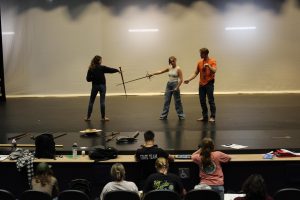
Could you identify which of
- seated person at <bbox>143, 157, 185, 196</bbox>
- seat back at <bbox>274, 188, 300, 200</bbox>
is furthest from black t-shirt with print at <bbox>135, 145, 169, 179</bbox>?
seat back at <bbox>274, 188, 300, 200</bbox>

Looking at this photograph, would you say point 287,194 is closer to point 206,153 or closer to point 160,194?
point 160,194

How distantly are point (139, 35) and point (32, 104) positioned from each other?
4710mm

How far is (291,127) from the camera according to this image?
9.69 metres

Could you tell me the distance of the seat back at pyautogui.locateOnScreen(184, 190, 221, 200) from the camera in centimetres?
475

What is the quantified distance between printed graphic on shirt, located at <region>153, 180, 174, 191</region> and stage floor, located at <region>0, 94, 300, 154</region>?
231 cm

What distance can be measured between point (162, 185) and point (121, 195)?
0.63 meters

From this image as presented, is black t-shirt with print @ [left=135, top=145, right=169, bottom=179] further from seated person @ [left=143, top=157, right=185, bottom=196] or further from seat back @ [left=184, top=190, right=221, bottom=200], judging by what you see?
seat back @ [left=184, top=190, right=221, bottom=200]

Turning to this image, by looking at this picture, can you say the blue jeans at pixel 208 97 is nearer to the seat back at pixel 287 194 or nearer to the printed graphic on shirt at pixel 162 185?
the printed graphic on shirt at pixel 162 185

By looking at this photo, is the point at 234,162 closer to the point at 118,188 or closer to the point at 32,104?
the point at 118,188

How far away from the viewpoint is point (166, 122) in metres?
10.6

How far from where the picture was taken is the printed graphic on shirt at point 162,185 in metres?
5.25

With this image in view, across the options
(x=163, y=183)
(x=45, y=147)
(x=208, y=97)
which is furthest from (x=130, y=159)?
(x=208, y=97)

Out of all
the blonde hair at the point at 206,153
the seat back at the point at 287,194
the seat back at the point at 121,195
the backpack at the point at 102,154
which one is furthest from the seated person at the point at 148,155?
the seat back at the point at 287,194

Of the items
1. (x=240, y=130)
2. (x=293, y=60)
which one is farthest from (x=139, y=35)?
(x=240, y=130)
